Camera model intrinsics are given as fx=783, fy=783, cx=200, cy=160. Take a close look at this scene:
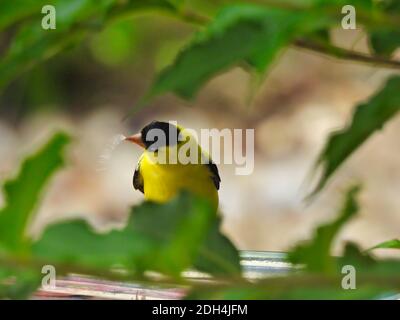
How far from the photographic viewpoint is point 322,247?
0.40 feet

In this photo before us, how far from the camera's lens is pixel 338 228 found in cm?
12

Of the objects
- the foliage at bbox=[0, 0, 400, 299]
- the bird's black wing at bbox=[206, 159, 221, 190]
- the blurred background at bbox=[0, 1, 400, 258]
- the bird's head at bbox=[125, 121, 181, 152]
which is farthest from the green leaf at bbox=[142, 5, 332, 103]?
the blurred background at bbox=[0, 1, 400, 258]

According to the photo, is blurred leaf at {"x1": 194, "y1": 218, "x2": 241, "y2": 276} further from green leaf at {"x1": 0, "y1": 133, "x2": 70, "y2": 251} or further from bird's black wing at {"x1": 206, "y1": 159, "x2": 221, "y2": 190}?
bird's black wing at {"x1": 206, "y1": 159, "x2": 221, "y2": 190}

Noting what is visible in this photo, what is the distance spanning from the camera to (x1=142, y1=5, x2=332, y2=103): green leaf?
0.38ft

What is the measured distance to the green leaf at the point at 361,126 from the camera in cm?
15

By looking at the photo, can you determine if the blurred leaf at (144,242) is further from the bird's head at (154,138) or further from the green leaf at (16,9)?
the bird's head at (154,138)

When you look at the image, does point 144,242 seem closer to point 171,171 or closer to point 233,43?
point 233,43

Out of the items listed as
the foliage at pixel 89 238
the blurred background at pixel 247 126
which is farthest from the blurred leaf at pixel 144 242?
the blurred background at pixel 247 126

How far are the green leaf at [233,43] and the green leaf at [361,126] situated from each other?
3 centimetres

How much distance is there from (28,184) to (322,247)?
0.05m

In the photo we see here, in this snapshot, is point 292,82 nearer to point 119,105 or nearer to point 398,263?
point 119,105

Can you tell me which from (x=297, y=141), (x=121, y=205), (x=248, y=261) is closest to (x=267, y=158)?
(x=297, y=141)

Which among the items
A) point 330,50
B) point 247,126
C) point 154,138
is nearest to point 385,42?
point 330,50
